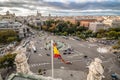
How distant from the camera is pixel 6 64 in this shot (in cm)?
2706

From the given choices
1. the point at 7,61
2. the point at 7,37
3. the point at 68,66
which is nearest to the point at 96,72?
the point at 7,61

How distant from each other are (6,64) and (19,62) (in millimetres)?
19401

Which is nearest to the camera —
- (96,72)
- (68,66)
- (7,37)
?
(96,72)

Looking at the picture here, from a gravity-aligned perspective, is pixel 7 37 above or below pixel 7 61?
below

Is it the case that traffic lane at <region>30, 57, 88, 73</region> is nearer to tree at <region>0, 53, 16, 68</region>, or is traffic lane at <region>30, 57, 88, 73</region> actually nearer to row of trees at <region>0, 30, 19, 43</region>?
tree at <region>0, 53, 16, 68</region>

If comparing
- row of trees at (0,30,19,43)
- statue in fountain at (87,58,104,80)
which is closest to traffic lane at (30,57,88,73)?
statue in fountain at (87,58,104,80)

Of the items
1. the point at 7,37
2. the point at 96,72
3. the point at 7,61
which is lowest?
the point at 7,37

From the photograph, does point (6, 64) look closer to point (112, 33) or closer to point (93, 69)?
point (93, 69)

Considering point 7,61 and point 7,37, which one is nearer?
point 7,61

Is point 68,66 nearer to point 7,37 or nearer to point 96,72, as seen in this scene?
point 96,72

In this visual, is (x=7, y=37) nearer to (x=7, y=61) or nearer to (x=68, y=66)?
(x=7, y=61)

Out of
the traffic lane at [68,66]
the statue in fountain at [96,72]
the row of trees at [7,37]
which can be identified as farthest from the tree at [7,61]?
the row of trees at [7,37]

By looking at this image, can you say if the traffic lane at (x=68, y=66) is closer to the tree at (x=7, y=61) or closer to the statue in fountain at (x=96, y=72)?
the tree at (x=7, y=61)

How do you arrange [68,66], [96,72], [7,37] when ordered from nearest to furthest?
1. [96,72]
2. [68,66]
3. [7,37]
